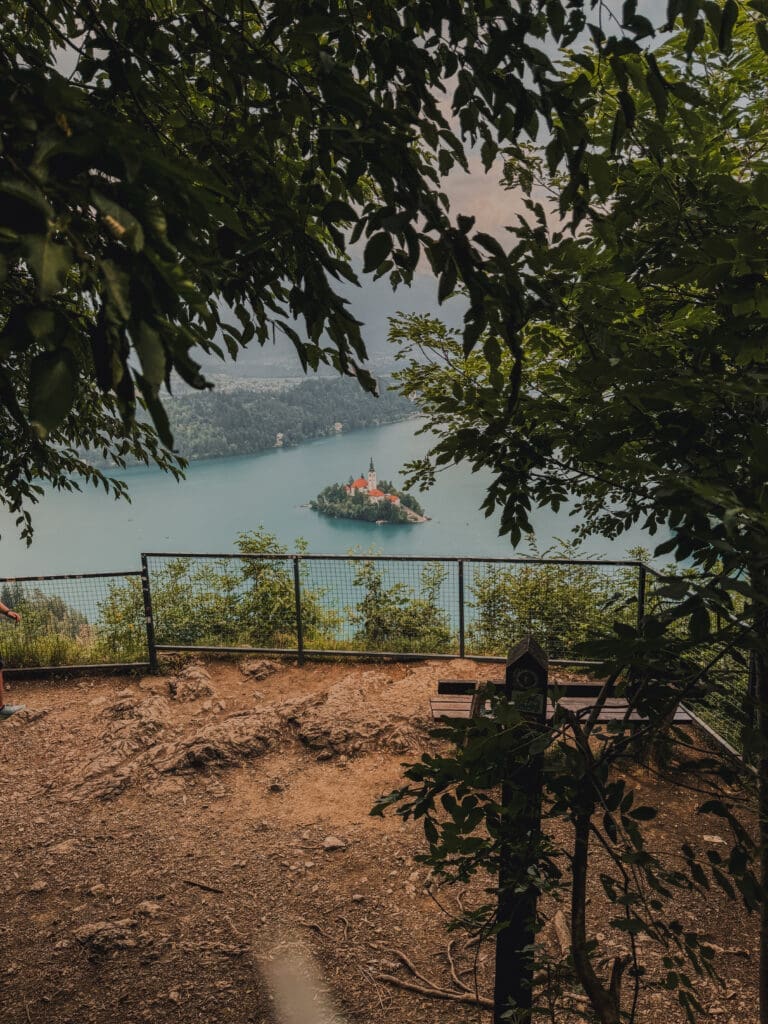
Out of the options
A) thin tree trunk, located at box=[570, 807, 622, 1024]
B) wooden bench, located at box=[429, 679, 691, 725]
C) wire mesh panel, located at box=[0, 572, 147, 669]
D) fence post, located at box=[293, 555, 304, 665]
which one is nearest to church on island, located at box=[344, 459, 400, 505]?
wire mesh panel, located at box=[0, 572, 147, 669]

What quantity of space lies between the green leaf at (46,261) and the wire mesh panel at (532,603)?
6.95 metres

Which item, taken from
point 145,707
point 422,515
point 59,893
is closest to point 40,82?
point 59,893

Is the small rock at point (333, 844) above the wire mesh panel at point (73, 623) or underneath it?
underneath

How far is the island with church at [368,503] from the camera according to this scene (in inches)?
823

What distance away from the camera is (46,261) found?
0.71 metres

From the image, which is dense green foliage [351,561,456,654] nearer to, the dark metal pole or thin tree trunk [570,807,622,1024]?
the dark metal pole

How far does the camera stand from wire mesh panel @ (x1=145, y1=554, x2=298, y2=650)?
816 cm

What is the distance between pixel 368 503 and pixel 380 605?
46.5ft

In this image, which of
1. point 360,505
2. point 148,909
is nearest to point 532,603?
point 148,909

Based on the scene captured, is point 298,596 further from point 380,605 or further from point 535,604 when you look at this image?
point 535,604

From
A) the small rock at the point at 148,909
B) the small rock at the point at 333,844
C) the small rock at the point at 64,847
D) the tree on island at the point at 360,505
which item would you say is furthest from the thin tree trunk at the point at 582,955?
the tree on island at the point at 360,505

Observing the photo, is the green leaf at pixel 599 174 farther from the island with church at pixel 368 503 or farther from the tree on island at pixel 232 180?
the island with church at pixel 368 503

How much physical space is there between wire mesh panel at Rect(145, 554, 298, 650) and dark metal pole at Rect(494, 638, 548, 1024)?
5912mm

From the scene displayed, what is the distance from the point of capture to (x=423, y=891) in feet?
12.5
